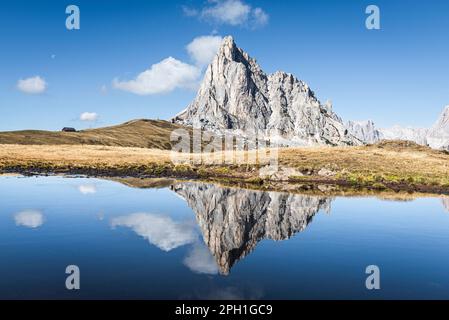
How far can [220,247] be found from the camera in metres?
24.3

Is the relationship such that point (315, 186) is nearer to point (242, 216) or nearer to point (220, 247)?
point (242, 216)

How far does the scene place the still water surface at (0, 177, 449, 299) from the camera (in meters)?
17.2

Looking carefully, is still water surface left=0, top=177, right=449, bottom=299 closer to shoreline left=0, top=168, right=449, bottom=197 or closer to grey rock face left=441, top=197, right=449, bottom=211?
grey rock face left=441, top=197, right=449, bottom=211

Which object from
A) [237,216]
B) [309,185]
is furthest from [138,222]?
[309,185]

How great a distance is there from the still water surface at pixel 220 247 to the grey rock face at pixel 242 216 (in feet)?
0.32

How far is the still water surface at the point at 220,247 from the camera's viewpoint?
56.5ft

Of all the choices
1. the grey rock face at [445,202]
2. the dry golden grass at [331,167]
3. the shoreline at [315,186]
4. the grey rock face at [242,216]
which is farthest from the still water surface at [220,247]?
the dry golden grass at [331,167]

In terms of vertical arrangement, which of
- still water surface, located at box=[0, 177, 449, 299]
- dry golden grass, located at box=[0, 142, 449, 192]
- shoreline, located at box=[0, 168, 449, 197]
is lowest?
still water surface, located at box=[0, 177, 449, 299]

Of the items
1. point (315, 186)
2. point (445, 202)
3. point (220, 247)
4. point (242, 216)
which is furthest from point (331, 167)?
point (220, 247)

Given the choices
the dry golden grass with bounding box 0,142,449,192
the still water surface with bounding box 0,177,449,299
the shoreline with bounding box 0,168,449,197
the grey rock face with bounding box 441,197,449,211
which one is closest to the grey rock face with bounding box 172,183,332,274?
the still water surface with bounding box 0,177,449,299

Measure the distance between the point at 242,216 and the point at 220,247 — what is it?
1063 centimetres

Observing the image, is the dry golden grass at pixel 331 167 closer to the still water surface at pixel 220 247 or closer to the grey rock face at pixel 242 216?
the grey rock face at pixel 242 216

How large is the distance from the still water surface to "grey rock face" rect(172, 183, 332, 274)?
0.10 metres
